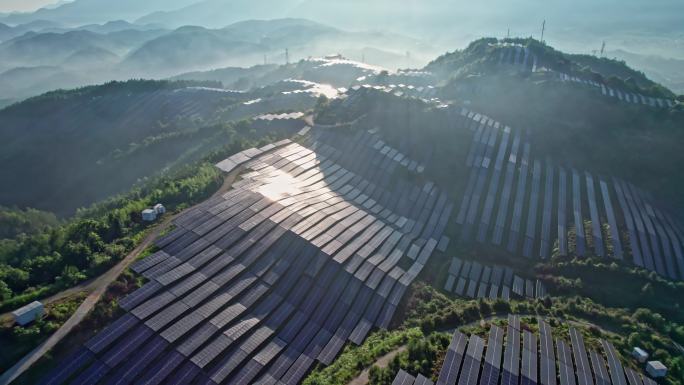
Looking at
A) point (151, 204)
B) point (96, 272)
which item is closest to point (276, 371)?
point (96, 272)

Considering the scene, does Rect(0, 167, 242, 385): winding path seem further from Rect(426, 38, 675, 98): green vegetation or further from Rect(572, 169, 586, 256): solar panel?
Rect(426, 38, 675, 98): green vegetation

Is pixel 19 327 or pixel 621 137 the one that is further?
pixel 621 137

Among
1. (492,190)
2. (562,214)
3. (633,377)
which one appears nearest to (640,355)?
(633,377)

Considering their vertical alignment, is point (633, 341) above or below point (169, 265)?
below

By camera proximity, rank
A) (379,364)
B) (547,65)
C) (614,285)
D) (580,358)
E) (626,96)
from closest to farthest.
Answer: (580,358) → (379,364) → (614,285) → (626,96) → (547,65)

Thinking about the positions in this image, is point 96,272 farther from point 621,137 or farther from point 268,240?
point 621,137

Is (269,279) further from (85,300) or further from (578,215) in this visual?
(578,215)
